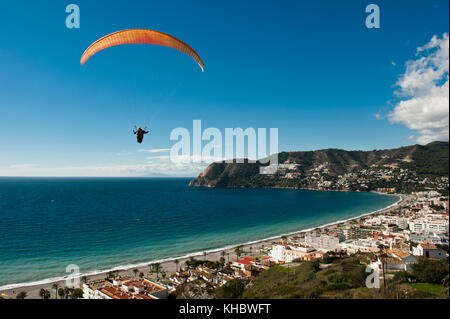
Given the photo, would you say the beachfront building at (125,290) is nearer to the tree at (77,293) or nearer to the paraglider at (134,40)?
the tree at (77,293)

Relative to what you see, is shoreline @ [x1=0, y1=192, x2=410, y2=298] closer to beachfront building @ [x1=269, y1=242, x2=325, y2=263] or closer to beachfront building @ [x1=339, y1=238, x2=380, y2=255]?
beachfront building @ [x1=269, y1=242, x2=325, y2=263]

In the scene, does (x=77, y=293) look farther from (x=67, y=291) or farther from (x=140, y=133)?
(x=140, y=133)

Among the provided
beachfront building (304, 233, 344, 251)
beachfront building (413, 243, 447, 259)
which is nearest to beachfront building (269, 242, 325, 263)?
beachfront building (304, 233, 344, 251)

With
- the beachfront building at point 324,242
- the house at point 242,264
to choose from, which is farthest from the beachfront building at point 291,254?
the beachfront building at point 324,242

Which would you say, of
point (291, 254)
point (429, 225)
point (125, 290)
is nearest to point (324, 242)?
point (291, 254)
